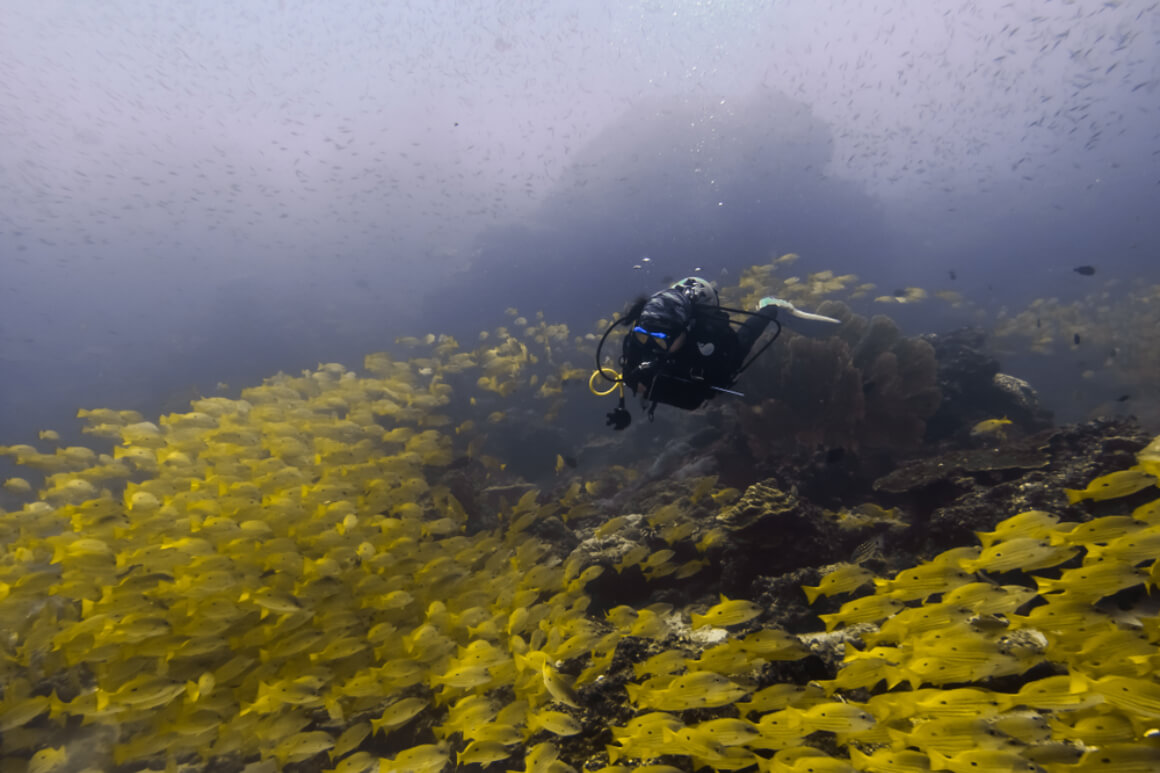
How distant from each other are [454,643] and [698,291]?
4.19 m

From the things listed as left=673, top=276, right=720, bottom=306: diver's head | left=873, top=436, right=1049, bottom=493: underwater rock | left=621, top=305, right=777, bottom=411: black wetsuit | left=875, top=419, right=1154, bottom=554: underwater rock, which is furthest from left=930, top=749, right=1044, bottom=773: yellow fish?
left=873, top=436, right=1049, bottom=493: underwater rock

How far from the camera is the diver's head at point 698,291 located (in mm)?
5062

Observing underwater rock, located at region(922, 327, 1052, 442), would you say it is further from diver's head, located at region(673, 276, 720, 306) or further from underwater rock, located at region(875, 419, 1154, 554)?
diver's head, located at region(673, 276, 720, 306)

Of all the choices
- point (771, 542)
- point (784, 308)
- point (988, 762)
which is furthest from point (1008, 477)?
point (988, 762)

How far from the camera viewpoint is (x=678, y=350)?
466 cm

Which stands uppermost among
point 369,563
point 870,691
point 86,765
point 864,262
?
point 864,262

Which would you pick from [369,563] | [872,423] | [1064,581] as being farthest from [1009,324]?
[369,563]

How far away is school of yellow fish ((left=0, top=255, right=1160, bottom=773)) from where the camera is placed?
236cm

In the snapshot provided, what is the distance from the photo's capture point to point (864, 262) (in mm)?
41781

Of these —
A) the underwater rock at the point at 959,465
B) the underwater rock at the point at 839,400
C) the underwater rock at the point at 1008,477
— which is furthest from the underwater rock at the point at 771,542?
the underwater rock at the point at 839,400

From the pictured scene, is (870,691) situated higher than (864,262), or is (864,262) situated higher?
(864,262)

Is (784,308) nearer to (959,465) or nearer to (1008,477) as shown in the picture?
(959,465)

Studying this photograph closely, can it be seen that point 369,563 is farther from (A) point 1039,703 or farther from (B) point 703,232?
(B) point 703,232

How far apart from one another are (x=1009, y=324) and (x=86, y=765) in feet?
89.4
